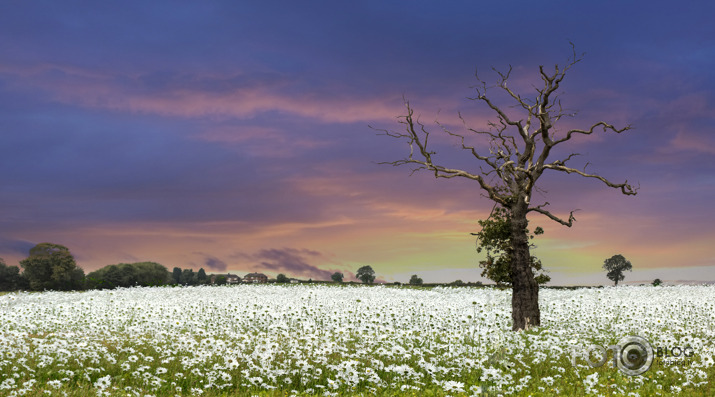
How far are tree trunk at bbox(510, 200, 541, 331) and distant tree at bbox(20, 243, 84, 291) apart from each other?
44.1 metres

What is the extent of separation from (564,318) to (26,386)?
19481 mm

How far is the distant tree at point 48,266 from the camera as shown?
50031 millimetres

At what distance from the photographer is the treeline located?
165ft

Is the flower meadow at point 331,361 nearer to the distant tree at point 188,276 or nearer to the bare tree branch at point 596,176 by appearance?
the bare tree branch at point 596,176

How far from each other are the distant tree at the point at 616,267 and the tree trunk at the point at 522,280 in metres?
55.7

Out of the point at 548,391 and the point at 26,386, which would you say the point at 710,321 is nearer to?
the point at 548,391

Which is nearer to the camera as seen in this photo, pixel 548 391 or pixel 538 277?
pixel 548 391

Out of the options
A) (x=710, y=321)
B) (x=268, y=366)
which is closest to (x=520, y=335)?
(x=268, y=366)

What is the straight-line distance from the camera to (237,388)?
11336 mm

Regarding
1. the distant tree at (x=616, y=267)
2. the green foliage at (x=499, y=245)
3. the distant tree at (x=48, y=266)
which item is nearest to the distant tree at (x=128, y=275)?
the distant tree at (x=48, y=266)

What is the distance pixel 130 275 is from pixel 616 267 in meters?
58.3

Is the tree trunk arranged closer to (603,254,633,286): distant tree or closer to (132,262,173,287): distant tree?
(132,262,173,287): distant tree

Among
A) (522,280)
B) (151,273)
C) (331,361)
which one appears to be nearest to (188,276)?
(151,273)

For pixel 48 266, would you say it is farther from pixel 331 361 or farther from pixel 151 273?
pixel 331 361
